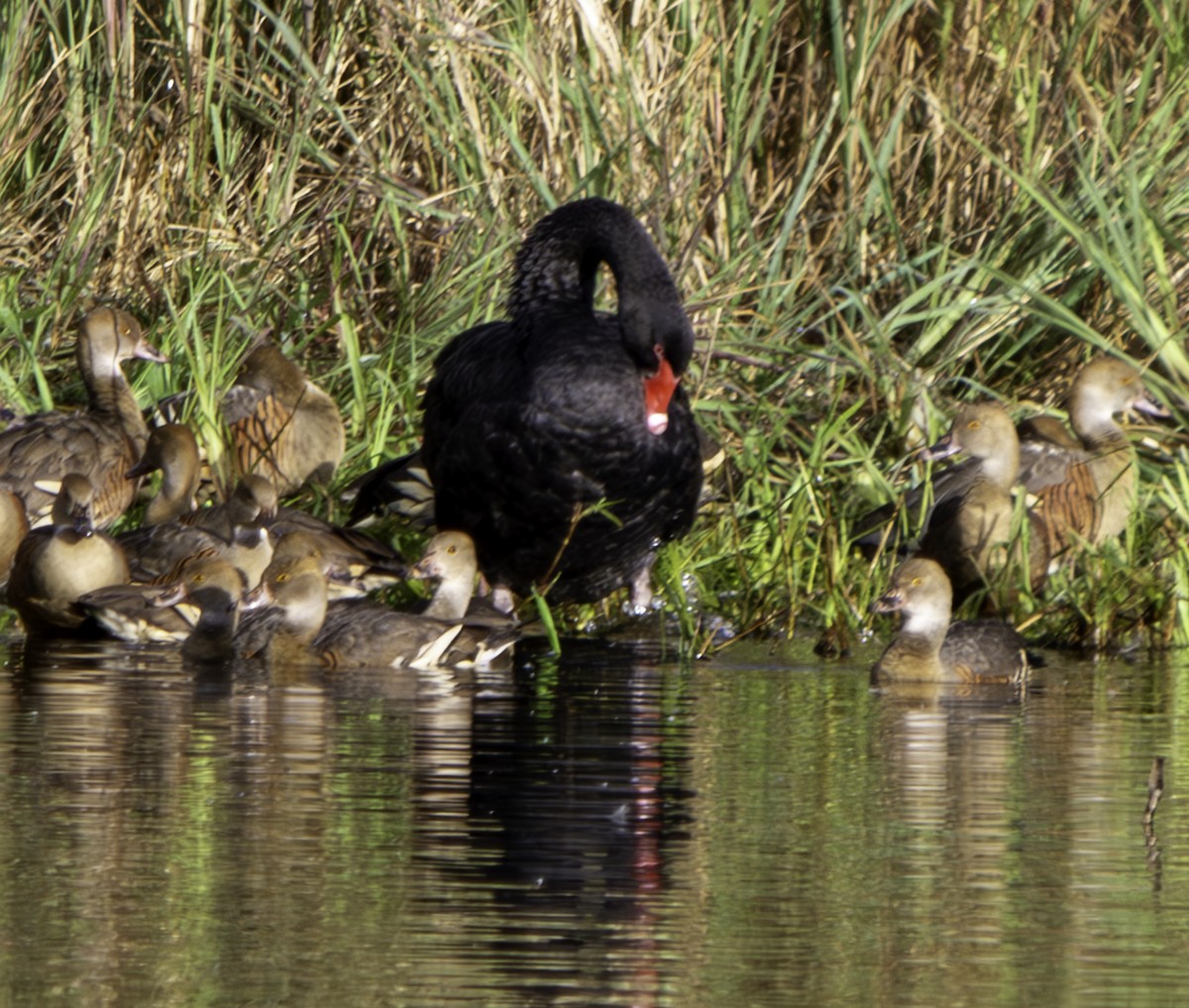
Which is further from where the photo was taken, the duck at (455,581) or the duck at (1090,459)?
the duck at (1090,459)

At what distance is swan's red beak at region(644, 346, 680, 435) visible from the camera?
23.9ft

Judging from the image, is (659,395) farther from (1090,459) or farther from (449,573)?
(1090,459)

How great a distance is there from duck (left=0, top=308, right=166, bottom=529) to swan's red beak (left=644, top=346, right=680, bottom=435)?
2.53m

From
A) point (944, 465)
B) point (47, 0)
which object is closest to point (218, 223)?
point (47, 0)

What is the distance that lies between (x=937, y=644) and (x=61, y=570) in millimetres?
2741

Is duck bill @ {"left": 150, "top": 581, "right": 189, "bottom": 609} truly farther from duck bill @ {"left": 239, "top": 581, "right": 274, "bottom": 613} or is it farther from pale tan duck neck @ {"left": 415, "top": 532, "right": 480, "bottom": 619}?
pale tan duck neck @ {"left": 415, "top": 532, "right": 480, "bottom": 619}

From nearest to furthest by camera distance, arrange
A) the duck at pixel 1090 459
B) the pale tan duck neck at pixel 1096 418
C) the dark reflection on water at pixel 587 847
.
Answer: the dark reflection on water at pixel 587 847
the duck at pixel 1090 459
the pale tan duck neck at pixel 1096 418

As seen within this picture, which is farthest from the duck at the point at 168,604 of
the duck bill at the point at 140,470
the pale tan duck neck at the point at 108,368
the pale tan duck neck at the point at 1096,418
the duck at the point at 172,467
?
the pale tan duck neck at the point at 1096,418

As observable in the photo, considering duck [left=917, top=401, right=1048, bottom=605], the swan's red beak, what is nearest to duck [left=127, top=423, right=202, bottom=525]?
the swan's red beak

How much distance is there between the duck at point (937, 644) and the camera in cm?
645

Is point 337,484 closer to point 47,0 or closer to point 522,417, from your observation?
point 522,417

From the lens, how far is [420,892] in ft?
11.9

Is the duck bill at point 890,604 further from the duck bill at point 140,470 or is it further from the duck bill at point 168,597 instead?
the duck bill at point 140,470

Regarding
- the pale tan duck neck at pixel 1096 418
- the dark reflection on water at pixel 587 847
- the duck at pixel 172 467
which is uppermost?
the pale tan duck neck at pixel 1096 418
